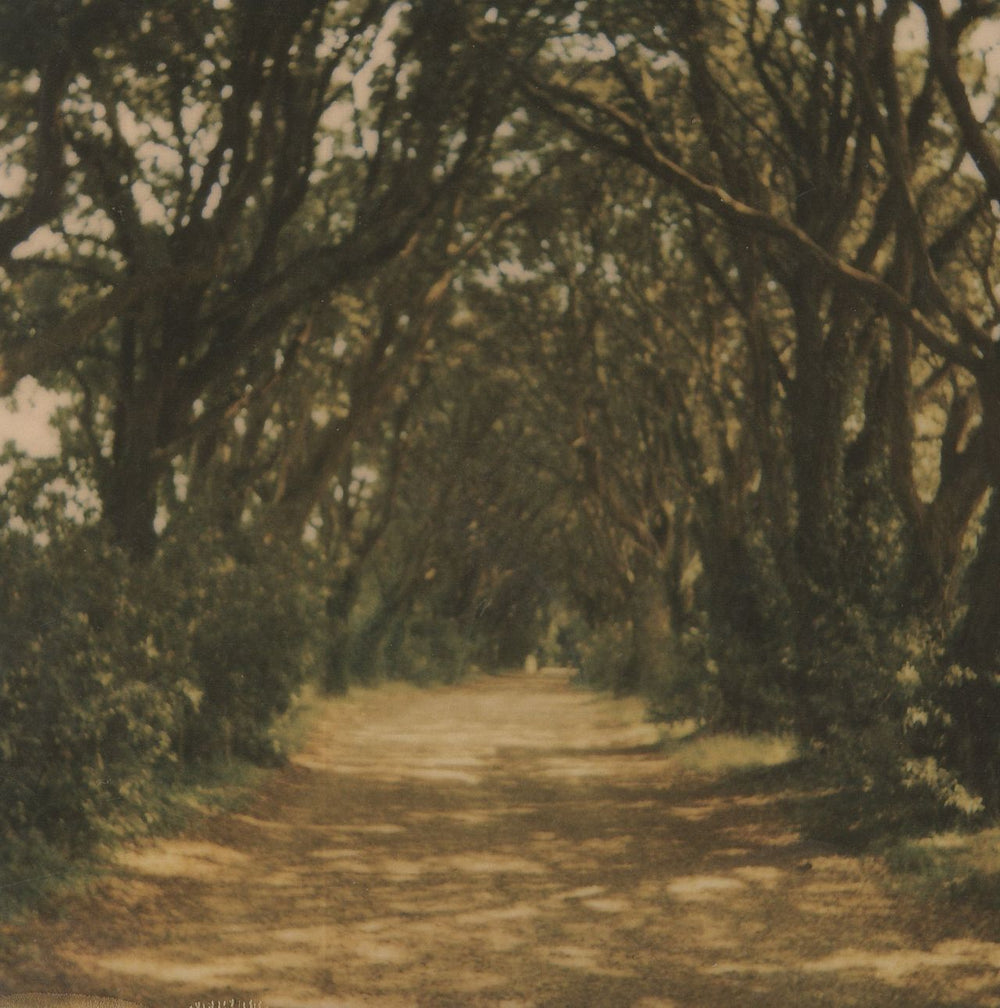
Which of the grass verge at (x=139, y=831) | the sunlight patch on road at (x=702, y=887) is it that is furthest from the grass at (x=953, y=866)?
the grass verge at (x=139, y=831)

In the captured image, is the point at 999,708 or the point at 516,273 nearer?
the point at 999,708

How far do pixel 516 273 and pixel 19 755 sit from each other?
17.3m

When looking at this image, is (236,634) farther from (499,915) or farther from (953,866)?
(953,866)

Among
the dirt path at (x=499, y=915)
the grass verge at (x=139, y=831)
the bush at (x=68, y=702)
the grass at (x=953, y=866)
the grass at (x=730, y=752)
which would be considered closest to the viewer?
the dirt path at (x=499, y=915)

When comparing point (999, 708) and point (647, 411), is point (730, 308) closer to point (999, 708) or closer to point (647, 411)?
point (647, 411)

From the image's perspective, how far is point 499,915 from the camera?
8.71m

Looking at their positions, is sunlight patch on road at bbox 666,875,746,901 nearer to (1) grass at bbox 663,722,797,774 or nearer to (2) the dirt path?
(2) the dirt path

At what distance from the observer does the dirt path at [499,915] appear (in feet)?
22.6

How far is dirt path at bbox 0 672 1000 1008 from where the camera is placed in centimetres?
689

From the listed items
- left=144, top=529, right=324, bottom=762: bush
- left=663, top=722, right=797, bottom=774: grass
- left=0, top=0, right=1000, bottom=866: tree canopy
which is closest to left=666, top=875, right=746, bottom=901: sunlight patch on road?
left=0, top=0, right=1000, bottom=866: tree canopy

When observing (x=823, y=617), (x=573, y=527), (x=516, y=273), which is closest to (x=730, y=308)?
(x=516, y=273)

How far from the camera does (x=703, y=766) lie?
54.3 ft

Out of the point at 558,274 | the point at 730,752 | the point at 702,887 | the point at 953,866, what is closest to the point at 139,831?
the point at 702,887

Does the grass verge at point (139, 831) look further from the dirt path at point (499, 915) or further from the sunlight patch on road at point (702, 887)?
the sunlight patch on road at point (702, 887)
